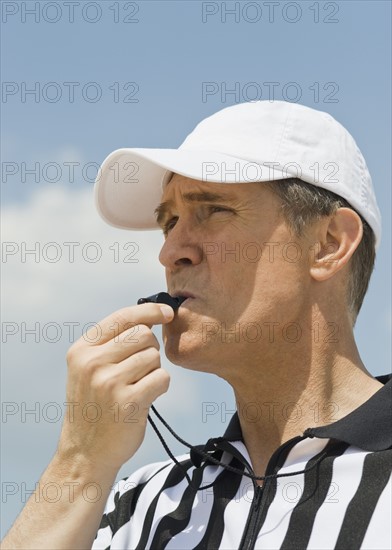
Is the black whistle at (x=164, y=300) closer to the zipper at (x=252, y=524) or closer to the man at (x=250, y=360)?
the man at (x=250, y=360)

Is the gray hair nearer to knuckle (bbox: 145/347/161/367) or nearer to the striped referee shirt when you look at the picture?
the striped referee shirt

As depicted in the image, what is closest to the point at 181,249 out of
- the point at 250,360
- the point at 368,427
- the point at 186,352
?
the point at 186,352

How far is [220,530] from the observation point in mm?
3127

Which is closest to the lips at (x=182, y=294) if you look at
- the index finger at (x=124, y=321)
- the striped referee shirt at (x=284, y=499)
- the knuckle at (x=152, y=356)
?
the index finger at (x=124, y=321)

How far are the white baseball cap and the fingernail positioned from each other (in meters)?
0.49

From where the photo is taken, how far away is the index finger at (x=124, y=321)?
3.06 m

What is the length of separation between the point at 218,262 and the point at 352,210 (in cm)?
61

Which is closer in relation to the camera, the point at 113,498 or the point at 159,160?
the point at 159,160

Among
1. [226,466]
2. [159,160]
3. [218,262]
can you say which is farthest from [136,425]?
[159,160]

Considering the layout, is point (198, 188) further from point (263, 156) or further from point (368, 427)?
→ point (368, 427)

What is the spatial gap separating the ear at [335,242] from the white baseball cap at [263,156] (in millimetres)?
64

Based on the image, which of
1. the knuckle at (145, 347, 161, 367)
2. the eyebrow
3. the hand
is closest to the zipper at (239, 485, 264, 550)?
the hand

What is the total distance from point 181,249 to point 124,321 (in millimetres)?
395

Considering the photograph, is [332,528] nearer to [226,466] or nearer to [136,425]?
[226,466]
